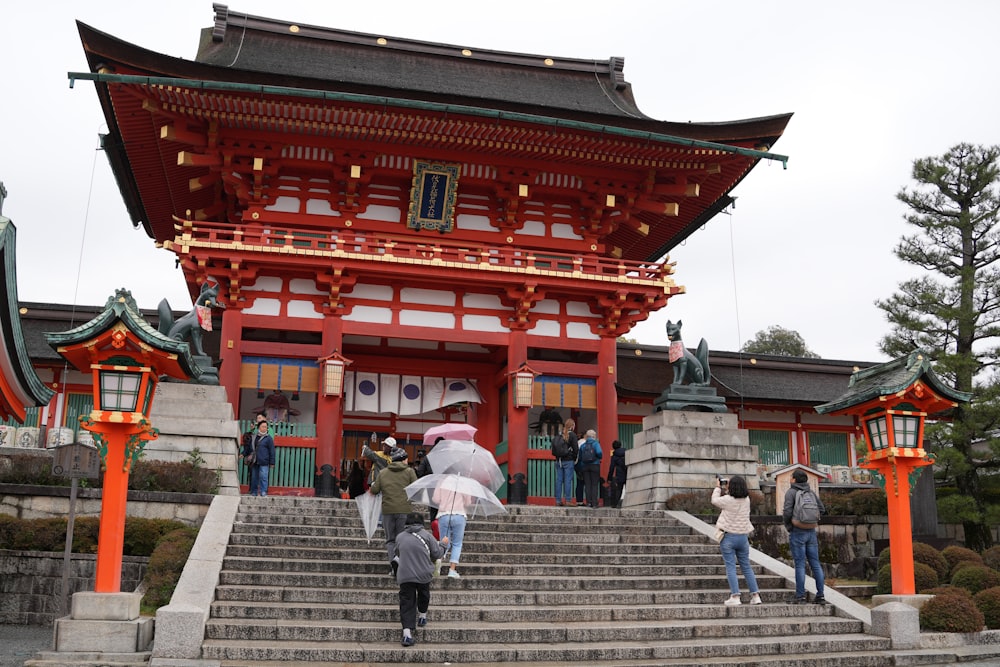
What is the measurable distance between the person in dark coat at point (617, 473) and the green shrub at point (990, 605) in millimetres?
6873

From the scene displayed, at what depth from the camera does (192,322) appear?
15.3 meters

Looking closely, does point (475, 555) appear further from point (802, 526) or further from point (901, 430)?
point (901, 430)

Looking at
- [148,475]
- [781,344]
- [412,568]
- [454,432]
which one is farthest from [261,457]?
[781,344]

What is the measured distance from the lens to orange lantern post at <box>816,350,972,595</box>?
37.2ft

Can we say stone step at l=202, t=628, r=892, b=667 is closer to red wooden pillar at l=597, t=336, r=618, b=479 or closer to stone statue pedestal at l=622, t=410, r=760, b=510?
stone statue pedestal at l=622, t=410, r=760, b=510

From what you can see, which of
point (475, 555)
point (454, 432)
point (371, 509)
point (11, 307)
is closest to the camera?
point (11, 307)

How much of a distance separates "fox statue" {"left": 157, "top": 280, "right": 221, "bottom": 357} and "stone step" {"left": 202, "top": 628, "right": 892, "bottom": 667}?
7.42 meters

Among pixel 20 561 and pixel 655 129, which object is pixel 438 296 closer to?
pixel 655 129

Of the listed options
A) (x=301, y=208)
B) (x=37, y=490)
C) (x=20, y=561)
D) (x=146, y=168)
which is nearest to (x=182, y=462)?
(x=37, y=490)

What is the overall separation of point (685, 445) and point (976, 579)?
17.7ft

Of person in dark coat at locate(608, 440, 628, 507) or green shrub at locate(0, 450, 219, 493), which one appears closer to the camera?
green shrub at locate(0, 450, 219, 493)

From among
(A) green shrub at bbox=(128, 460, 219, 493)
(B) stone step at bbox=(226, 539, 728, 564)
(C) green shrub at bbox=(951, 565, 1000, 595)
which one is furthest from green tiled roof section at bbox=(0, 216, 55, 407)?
(C) green shrub at bbox=(951, 565, 1000, 595)

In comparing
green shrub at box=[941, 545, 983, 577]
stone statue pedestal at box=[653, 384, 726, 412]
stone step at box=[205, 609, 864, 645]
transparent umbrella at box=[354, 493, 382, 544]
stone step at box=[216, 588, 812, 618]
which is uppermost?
stone statue pedestal at box=[653, 384, 726, 412]

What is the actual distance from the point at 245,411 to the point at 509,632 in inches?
485
